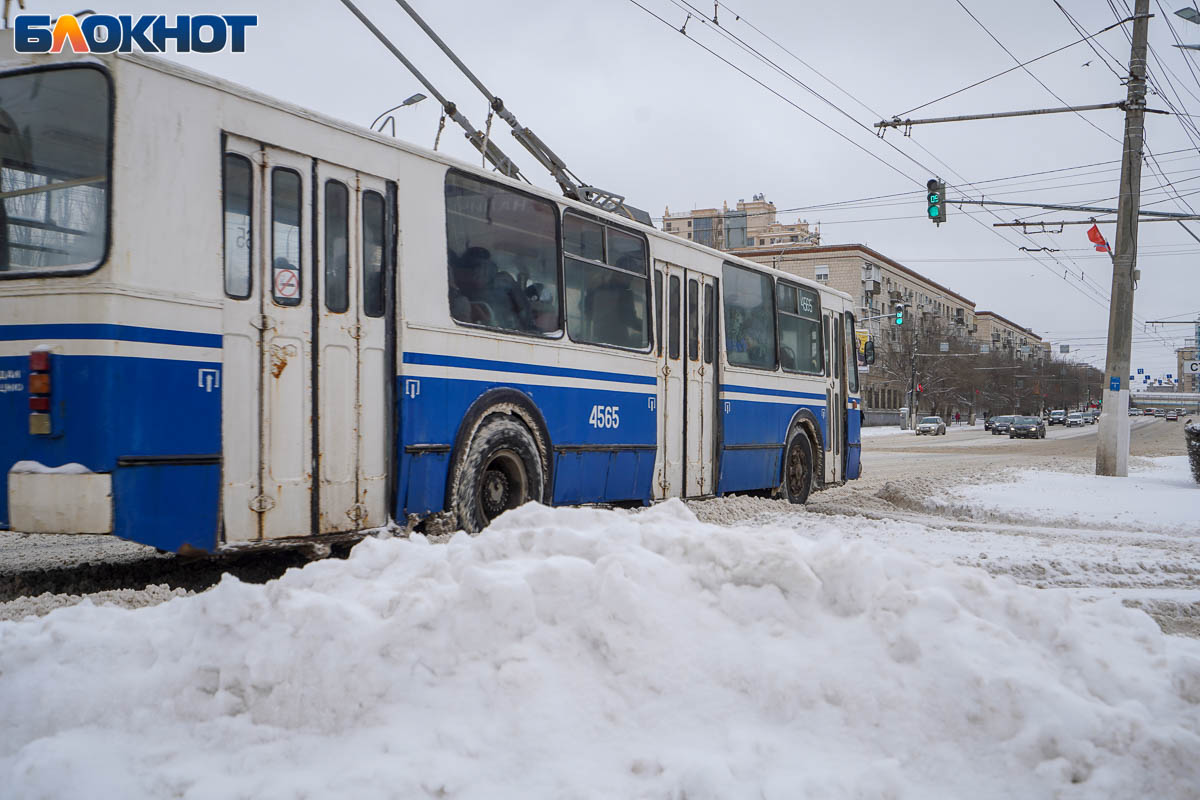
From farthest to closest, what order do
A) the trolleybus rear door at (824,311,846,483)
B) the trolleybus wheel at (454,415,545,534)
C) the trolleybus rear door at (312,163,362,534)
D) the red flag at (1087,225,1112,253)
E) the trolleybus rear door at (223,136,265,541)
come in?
1. the red flag at (1087,225,1112,253)
2. the trolleybus rear door at (824,311,846,483)
3. the trolleybus wheel at (454,415,545,534)
4. the trolleybus rear door at (312,163,362,534)
5. the trolleybus rear door at (223,136,265,541)

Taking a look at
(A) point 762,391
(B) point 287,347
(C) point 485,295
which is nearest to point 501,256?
(C) point 485,295

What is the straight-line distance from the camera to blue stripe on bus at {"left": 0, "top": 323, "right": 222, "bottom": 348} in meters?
5.27

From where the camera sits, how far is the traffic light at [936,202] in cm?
2159

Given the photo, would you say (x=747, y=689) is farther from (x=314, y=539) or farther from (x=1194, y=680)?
(x=314, y=539)

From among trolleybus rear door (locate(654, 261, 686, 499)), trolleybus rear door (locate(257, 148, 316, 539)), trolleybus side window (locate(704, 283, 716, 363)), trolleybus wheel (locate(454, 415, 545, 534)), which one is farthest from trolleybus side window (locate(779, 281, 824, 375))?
trolleybus rear door (locate(257, 148, 316, 539))

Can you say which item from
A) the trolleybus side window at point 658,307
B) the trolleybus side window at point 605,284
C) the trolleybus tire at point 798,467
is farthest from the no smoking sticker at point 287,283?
the trolleybus tire at point 798,467

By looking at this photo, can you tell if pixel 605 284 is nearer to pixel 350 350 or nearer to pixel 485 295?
pixel 485 295

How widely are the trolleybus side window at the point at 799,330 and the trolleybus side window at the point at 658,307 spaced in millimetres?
3189

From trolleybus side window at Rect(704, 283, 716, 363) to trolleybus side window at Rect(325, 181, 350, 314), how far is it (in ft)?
18.2

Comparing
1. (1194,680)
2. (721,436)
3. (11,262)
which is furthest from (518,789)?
(721,436)

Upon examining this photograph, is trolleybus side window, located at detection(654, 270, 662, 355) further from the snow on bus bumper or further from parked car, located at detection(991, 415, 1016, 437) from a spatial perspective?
parked car, located at detection(991, 415, 1016, 437)

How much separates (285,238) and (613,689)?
4.06 m

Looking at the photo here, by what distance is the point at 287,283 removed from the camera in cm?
622

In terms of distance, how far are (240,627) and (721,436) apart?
28.2 ft
